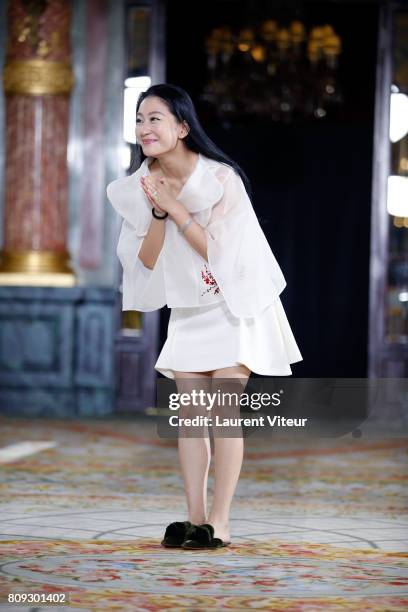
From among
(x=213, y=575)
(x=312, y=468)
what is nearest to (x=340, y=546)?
(x=213, y=575)

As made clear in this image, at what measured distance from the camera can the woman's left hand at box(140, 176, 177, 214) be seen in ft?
11.8

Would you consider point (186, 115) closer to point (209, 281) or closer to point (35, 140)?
point (209, 281)

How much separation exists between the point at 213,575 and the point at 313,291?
7.58 meters

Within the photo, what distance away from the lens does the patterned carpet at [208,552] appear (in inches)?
121

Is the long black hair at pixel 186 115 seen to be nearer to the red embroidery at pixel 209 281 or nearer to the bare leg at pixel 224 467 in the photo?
the red embroidery at pixel 209 281

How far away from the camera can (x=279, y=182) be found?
34.5 ft

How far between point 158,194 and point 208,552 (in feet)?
3.43

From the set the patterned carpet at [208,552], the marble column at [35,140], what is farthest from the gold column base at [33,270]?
the patterned carpet at [208,552]

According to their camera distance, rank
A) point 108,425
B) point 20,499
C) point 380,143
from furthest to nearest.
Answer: point 380,143 < point 108,425 < point 20,499

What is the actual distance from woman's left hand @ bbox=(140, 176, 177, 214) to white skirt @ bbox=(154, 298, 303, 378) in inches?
12.8

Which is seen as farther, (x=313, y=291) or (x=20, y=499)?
(x=313, y=291)

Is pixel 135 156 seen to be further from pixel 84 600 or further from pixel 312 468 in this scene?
pixel 312 468

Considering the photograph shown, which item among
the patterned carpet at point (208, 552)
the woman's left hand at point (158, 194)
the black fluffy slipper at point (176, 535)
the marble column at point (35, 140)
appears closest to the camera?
the patterned carpet at point (208, 552)

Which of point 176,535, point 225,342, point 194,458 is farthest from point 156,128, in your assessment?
point 176,535
